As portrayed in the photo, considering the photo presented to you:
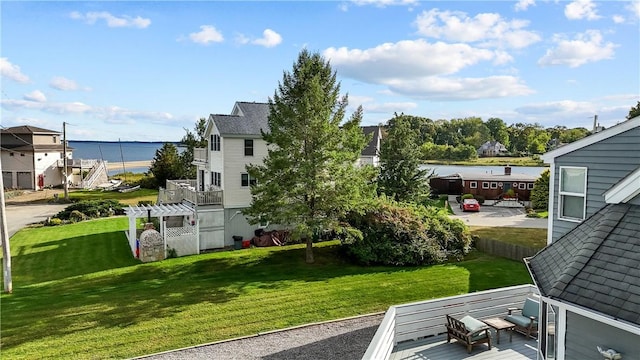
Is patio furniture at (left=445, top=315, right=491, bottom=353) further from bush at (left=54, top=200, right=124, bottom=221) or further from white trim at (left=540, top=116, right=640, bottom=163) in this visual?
bush at (left=54, top=200, right=124, bottom=221)

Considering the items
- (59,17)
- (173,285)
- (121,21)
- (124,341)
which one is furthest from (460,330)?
(59,17)

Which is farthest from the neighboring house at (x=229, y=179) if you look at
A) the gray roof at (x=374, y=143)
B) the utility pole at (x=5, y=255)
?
the gray roof at (x=374, y=143)

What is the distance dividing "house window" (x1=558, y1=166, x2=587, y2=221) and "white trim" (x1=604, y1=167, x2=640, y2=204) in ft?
9.75

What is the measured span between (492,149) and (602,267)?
4476 inches

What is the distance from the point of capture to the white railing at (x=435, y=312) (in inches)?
391

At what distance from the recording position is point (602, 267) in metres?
7.01

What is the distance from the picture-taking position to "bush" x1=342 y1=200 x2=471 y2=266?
1944 centimetres

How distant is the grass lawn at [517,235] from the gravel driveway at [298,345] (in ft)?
39.8

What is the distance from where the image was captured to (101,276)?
18266 mm

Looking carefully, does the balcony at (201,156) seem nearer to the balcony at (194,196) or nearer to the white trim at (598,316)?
the balcony at (194,196)

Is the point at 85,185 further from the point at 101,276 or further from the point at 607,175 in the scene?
the point at 607,175

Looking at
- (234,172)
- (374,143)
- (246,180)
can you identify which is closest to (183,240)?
(234,172)

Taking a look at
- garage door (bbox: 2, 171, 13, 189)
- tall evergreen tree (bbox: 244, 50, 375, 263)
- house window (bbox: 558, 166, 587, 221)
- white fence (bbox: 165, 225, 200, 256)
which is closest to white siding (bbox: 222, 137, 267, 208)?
white fence (bbox: 165, 225, 200, 256)

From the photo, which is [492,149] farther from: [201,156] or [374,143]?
[201,156]
